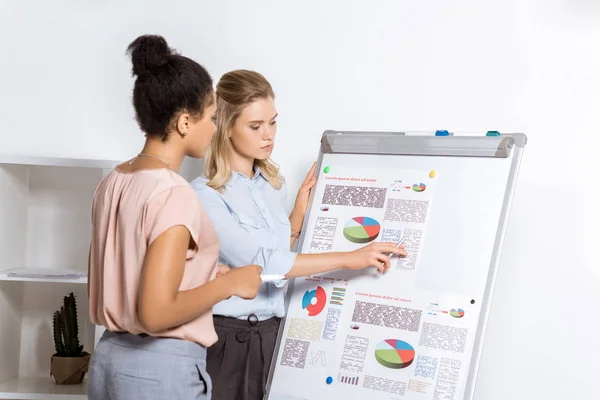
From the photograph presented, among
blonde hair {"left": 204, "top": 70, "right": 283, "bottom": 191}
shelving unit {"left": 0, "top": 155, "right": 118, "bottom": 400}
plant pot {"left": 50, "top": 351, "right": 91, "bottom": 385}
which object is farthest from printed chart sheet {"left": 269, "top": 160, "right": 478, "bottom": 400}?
shelving unit {"left": 0, "top": 155, "right": 118, "bottom": 400}

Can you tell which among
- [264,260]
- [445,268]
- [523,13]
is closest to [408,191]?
[445,268]

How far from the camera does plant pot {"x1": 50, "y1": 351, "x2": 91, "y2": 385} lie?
2732 mm

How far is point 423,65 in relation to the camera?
263 centimetres

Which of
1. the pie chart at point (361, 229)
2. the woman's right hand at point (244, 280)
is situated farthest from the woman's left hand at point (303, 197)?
the woman's right hand at point (244, 280)

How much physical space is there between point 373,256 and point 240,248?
343mm

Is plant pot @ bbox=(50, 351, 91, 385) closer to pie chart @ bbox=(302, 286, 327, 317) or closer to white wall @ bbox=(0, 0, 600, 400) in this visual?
white wall @ bbox=(0, 0, 600, 400)

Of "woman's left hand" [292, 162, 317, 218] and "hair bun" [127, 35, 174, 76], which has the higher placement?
"hair bun" [127, 35, 174, 76]

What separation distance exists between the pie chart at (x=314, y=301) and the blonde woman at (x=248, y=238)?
3.0 inches

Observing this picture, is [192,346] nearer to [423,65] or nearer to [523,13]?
[423,65]

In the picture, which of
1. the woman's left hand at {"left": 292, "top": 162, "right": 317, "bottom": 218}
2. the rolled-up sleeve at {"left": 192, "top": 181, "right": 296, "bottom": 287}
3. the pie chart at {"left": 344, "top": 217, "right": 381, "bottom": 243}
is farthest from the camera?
the woman's left hand at {"left": 292, "top": 162, "right": 317, "bottom": 218}

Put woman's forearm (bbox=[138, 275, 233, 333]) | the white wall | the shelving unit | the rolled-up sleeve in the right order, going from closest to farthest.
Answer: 1. woman's forearm (bbox=[138, 275, 233, 333])
2. the rolled-up sleeve
3. the white wall
4. the shelving unit

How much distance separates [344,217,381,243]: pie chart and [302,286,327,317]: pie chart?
0.55 ft

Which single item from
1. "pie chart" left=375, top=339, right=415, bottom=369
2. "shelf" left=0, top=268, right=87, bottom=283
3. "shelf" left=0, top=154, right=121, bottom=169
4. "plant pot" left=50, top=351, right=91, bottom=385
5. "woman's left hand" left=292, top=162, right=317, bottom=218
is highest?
"woman's left hand" left=292, top=162, right=317, bottom=218

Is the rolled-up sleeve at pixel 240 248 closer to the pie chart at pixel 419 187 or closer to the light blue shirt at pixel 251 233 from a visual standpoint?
the light blue shirt at pixel 251 233
